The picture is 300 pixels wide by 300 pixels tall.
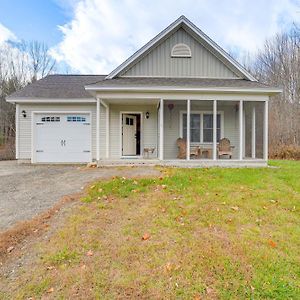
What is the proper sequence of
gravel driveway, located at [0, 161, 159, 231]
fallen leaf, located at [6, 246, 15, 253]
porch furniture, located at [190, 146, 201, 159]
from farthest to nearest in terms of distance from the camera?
porch furniture, located at [190, 146, 201, 159] → gravel driveway, located at [0, 161, 159, 231] → fallen leaf, located at [6, 246, 15, 253]

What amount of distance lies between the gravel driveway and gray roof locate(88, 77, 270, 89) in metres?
3.20

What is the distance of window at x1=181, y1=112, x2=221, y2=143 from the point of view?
12539 mm

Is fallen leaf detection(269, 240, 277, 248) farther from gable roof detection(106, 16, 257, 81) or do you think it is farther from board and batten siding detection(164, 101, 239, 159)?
gable roof detection(106, 16, 257, 81)

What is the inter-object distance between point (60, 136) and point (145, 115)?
402cm

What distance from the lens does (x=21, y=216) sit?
4.90m

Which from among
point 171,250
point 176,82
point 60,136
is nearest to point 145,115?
point 176,82

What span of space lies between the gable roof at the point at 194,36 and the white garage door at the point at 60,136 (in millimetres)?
2673

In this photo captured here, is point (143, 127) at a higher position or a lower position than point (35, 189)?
higher

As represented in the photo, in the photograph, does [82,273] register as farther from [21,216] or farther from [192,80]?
[192,80]

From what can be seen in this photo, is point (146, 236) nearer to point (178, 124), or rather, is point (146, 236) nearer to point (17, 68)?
point (178, 124)

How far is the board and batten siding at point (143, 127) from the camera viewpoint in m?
12.4

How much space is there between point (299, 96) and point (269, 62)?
18.4 feet

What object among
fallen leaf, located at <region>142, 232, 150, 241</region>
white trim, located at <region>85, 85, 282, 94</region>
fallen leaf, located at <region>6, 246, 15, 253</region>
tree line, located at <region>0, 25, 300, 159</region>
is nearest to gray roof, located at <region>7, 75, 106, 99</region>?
white trim, located at <region>85, 85, 282, 94</region>

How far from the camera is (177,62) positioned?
39.0ft
